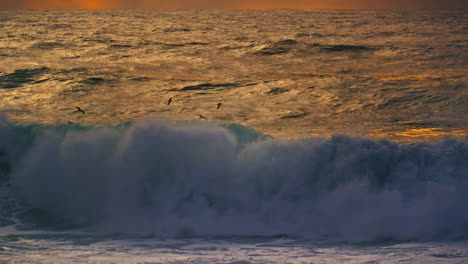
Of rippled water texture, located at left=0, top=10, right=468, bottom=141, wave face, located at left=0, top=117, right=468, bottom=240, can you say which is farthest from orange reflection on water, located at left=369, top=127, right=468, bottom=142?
wave face, located at left=0, top=117, right=468, bottom=240

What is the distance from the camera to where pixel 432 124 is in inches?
485

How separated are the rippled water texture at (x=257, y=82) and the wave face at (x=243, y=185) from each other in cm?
258

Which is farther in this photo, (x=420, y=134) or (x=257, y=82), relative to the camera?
(x=257, y=82)

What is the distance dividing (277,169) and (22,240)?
3.94 m

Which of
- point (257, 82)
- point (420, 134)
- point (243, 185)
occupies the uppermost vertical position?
point (257, 82)

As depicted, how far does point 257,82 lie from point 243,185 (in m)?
9.66

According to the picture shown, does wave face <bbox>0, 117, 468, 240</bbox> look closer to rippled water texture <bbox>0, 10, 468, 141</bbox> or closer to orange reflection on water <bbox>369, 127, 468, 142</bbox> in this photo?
orange reflection on water <bbox>369, 127, 468, 142</bbox>

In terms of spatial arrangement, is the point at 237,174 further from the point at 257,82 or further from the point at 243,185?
the point at 257,82

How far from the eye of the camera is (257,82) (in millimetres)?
17969

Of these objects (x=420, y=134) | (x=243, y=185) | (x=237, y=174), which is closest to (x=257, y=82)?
(x=420, y=134)

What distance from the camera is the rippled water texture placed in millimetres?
13227

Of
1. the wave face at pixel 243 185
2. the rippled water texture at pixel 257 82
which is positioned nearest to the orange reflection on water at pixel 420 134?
the rippled water texture at pixel 257 82

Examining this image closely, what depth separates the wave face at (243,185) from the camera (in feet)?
25.1

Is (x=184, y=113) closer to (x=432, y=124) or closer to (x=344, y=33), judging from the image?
(x=432, y=124)
